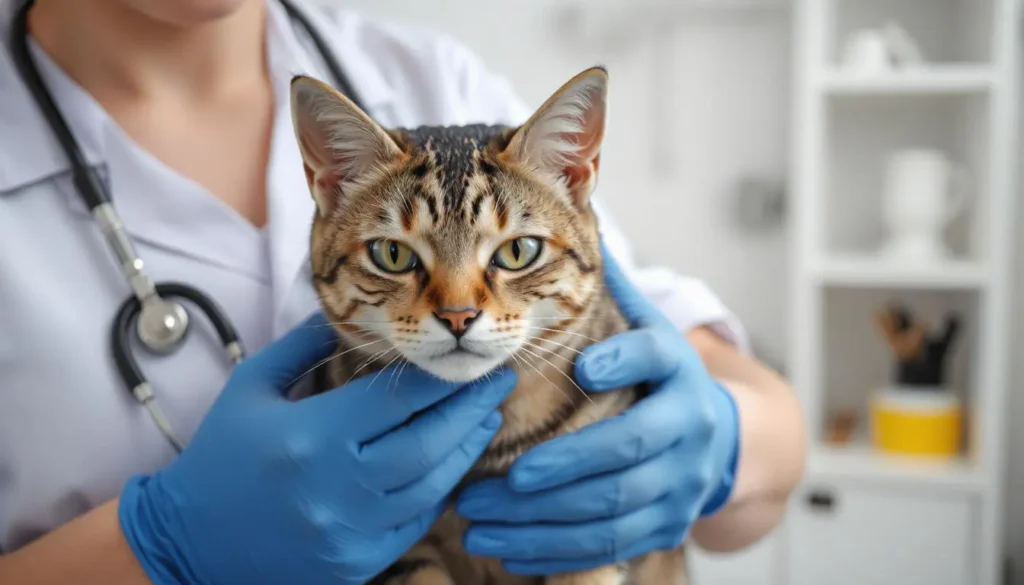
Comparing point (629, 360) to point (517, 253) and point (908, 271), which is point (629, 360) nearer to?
point (517, 253)

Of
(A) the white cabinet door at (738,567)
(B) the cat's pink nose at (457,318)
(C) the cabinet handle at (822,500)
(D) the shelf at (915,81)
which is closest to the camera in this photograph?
(B) the cat's pink nose at (457,318)

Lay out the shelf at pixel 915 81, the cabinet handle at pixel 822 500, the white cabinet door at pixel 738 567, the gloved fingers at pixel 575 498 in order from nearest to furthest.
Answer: the gloved fingers at pixel 575 498, the shelf at pixel 915 81, the cabinet handle at pixel 822 500, the white cabinet door at pixel 738 567

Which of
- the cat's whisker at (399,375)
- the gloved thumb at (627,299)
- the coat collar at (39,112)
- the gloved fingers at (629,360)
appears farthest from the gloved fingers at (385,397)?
the coat collar at (39,112)

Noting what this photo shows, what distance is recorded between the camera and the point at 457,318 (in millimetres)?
514

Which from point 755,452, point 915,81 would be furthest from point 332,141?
point 915,81

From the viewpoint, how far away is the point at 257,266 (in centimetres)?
75

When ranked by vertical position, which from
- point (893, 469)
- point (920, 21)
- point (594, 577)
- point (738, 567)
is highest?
point (920, 21)

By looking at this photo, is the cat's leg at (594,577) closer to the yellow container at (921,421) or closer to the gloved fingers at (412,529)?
the gloved fingers at (412,529)

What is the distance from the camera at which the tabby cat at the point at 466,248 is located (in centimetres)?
54

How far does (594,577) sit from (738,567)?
3.67 feet

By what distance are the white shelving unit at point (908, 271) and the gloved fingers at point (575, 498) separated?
3.04 ft

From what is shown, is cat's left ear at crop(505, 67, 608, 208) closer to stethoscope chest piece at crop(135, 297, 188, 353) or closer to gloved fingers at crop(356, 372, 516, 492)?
gloved fingers at crop(356, 372, 516, 492)

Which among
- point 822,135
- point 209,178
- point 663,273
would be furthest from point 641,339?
point 822,135

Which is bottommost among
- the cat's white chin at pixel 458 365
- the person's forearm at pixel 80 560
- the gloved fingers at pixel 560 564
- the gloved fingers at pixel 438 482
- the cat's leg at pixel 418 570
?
the gloved fingers at pixel 560 564
